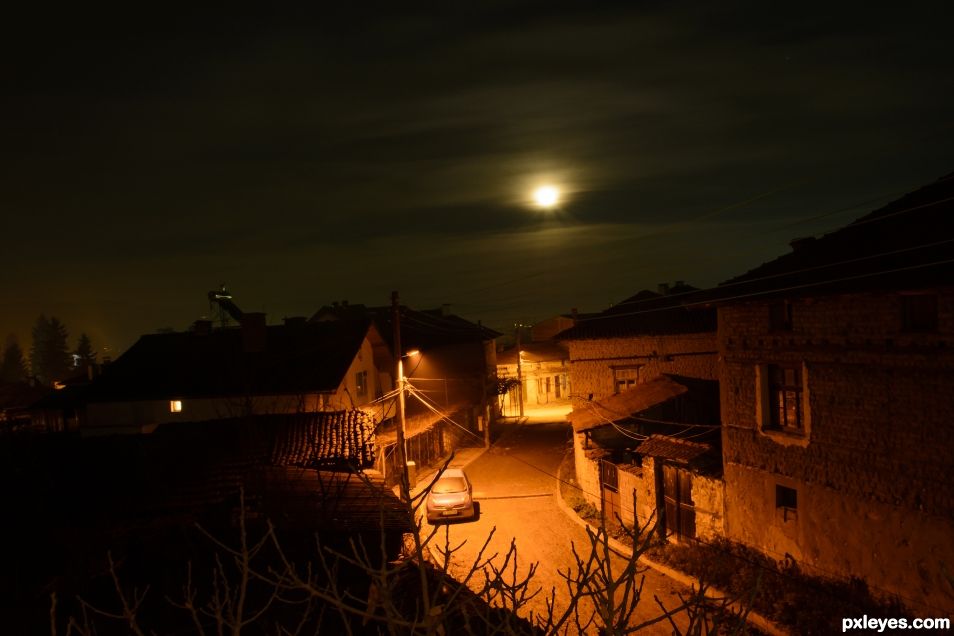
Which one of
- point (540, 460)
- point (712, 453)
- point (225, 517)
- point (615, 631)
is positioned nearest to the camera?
point (615, 631)

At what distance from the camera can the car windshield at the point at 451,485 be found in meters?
21.8

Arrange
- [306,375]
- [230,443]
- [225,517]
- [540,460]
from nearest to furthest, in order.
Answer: [225,517]
[230,443]
[306,375]
[540,460]

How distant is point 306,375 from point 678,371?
1636 cm

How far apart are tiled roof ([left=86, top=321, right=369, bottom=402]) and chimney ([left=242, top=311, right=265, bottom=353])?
0.73 ft

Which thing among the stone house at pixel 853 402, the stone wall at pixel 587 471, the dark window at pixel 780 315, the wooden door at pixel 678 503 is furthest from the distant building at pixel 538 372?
the dark window at pixel 780 315

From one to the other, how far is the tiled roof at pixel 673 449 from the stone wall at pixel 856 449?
1059mm

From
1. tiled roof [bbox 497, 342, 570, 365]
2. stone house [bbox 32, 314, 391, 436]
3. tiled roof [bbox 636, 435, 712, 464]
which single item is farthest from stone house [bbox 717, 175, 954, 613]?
tiled roof [bbox 497, 342, 570, 365]

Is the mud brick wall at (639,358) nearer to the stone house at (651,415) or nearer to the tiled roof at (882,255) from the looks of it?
the stone house at (651,415)

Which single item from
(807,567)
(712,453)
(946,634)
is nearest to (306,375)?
(712,453)

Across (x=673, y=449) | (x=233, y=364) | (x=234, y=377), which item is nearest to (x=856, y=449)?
(x=673, y=449)

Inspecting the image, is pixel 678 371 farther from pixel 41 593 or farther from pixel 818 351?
pixel 41 593

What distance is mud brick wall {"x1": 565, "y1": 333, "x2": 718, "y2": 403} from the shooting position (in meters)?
24.6

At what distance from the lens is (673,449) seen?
18609 millimetres

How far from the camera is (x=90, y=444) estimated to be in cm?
2452
